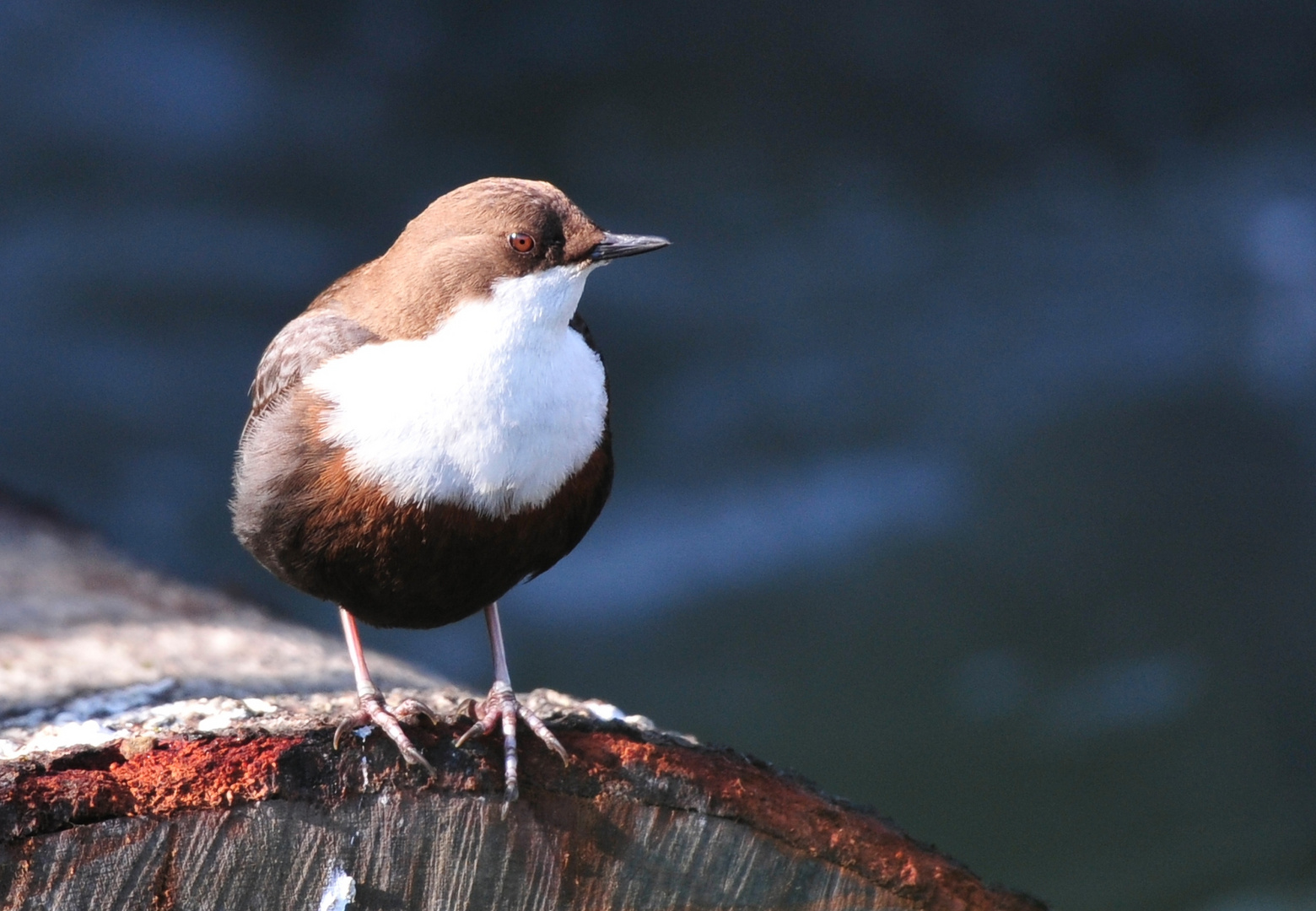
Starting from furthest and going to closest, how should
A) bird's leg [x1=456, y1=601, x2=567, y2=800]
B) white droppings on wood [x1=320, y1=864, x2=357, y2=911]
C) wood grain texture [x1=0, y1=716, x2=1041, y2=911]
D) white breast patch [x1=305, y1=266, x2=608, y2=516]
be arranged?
1. white breast patch [x1=305, y1=266, x2=608, y2=516]
2. bird's leg [x1=456, y1=601, x2=567, y2=800]
3. white droppings on wood [x1=320, y1=864, x2=357, y2=911]
4. wood grain texture [x1=0, y1=716, x2=1041, y2=911]

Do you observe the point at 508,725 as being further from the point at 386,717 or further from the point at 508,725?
the point at 386,717

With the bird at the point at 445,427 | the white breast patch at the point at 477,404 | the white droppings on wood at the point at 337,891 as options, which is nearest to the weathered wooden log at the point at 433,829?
the white droppings on wood at the point at 337,891

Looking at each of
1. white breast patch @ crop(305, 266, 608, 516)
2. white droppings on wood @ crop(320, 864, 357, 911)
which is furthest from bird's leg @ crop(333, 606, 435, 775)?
white breast patch @ crop(305, 266, 608, 516)

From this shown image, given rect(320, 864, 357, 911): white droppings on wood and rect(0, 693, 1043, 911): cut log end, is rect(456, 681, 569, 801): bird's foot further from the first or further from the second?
rect(320, 864, 357, 911): white droppings on wood

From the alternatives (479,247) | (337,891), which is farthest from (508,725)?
(479,247)

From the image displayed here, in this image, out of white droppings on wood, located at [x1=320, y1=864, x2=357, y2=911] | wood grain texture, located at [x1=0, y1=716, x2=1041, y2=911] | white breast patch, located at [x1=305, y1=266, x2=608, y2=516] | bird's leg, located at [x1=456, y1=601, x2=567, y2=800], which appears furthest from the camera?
white breast patch, located at [x1=305, y1=266, x2=608, y2=516]

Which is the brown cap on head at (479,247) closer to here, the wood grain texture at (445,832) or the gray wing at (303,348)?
the gray wing at (303,348)
